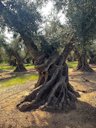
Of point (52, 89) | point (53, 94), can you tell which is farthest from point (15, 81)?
point (53, 94)

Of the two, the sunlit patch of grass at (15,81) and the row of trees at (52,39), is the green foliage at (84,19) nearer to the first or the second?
the row of trees at (52,39)

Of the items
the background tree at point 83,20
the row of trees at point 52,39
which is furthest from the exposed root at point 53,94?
the background tree at point 83,20

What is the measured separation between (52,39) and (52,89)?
301 cm

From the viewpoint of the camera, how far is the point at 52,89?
15.8 meters

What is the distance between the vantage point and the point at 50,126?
12.4 meters

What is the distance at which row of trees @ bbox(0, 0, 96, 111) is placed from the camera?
12543 millimetres

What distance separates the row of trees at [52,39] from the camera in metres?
12.5

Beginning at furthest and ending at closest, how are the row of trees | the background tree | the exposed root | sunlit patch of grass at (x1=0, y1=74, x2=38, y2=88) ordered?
sunlit patch of grass at (x1=0, y1=74, x2=38, y2=88) → the exposed root → the row of trees → the background tree

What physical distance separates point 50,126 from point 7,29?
632 cm

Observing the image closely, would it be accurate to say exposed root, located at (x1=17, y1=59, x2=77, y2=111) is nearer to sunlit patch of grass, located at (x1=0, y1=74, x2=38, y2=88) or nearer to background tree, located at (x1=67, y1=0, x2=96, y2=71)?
background tree, located at (x1=67, y1=0, x2=96, y2=71)

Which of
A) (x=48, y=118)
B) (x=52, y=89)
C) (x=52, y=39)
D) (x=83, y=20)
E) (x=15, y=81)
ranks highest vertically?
(x=83, y=20)

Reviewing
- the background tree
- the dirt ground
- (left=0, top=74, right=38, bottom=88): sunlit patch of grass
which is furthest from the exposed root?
(left=0, top=74, right=38, bottom=88): sunlit patch of grass

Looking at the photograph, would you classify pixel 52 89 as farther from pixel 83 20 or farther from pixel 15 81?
pixel 15 81

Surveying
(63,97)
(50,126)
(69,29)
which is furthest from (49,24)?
(50,126)
